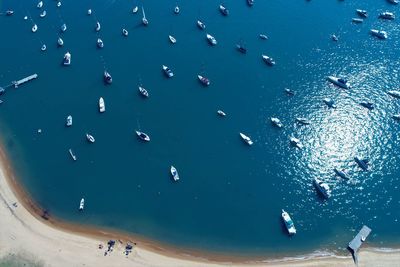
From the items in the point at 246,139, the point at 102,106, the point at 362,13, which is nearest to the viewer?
the point at 246,139

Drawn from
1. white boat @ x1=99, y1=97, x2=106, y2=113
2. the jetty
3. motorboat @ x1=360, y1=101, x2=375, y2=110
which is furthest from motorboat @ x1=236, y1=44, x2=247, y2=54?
the jetty

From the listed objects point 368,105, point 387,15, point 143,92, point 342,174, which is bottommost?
point 342,174

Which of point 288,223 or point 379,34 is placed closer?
point 288,223

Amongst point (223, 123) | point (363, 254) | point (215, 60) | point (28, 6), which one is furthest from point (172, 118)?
point (28, 6)

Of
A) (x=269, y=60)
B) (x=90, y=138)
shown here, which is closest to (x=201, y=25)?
(x=269, y=60)

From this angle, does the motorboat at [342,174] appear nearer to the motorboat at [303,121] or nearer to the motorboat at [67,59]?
the motorboat at [303,121]

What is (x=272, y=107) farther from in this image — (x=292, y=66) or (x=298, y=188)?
(x=298, y=188)

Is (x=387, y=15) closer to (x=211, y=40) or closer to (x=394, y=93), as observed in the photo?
(x=394, y=93)

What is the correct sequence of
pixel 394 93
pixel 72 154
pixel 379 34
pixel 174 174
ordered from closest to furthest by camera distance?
pixel 174 174, pixel 72 154, pixel 394 93, pixel 379 34
